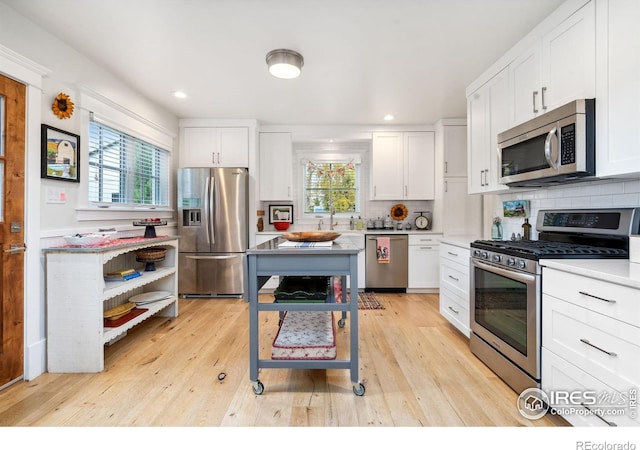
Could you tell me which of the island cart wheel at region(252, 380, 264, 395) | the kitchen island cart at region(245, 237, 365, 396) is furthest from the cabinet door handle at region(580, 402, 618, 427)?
the island cart wheel at region(252, 380, 264, 395)

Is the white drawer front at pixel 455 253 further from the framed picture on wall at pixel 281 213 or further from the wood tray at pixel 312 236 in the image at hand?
the framed picture on wall at pixel 281 213

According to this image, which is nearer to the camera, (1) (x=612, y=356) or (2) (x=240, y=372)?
(1) (x=612, y=356)

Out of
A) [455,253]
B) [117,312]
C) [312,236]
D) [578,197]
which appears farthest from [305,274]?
[578,197]

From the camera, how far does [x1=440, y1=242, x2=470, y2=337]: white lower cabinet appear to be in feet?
8.57

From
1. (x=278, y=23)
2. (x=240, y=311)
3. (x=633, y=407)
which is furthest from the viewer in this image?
(x=240, y=311)

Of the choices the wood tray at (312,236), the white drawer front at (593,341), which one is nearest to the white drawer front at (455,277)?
the white drawer front at (593,341)

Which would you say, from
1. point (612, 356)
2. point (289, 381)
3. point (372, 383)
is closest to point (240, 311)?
point (289, 381)

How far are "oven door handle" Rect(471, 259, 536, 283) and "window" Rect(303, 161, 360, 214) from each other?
281cm

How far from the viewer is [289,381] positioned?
2.06 meters

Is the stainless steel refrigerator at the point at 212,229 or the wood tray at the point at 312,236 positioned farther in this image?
the stainless steel refrigerator at the point at 212,229

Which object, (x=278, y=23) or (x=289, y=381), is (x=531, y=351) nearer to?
(x=289, y=381)

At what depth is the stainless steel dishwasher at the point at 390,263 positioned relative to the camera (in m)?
4.31

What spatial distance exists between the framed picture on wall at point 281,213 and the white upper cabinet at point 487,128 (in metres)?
2.59

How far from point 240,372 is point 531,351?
181cm
